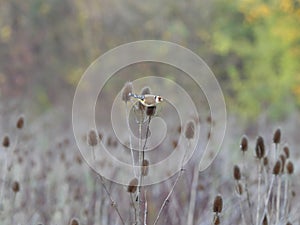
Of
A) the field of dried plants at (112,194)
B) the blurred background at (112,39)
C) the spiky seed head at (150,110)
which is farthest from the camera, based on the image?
the blurred background at (112,39)

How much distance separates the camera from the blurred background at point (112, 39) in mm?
14758

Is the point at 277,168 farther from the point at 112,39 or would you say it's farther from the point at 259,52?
the point at 112,39

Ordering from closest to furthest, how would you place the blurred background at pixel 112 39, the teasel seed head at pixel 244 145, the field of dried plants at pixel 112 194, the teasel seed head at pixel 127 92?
the teasel seed head at pixel 127 92 < the teasel seed head at pixel 244 145 < the field of dried plants at pixel 112 194 < the blurred background at pixel 112 39

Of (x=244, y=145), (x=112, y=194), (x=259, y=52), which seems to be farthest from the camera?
(x=259, y=52)

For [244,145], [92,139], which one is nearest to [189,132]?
[244,145]

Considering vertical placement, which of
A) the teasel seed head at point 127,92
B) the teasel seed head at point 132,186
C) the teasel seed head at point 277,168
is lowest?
the teasel seed head at point 132,186

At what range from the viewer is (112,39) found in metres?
15.9

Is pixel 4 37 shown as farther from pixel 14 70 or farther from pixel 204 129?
pixel 204 129

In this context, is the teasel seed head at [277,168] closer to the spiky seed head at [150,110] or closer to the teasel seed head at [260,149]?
the teasel seed head at [260,149]

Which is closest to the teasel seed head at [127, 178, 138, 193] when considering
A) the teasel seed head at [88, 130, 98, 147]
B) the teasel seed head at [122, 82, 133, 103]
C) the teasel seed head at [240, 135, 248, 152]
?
the teasel seed head at [88, 130, 98, 147]

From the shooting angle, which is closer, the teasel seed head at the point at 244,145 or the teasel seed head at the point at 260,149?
the teasel seed head at the point at 260,149

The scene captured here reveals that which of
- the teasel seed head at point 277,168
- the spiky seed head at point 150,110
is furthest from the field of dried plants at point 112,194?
the spiky seed head at point 150,110

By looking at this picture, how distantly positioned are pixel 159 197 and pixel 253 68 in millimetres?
10732

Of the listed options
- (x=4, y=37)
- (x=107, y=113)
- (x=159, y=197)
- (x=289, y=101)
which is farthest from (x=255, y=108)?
(x=159, y=197)
